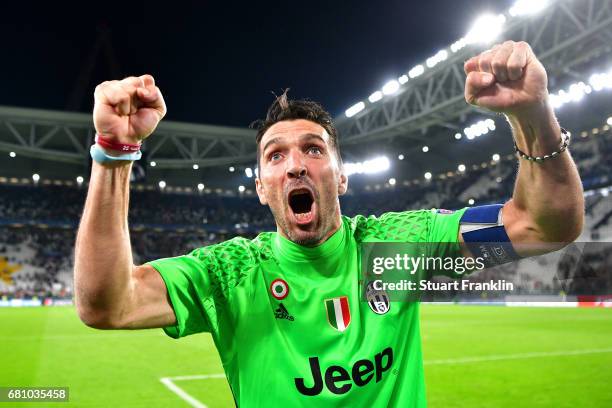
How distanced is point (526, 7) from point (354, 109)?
13.9 metres

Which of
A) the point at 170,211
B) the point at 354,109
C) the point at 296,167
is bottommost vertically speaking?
the point at 296,167

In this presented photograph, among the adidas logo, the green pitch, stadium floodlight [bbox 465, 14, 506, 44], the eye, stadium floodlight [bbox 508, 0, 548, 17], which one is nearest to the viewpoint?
the adidas logo

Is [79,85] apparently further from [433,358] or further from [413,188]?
[433,358]

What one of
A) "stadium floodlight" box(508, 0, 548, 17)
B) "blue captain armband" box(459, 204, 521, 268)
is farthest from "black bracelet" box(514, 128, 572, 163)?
"stadium floodlight" box(508, 0, 548, 17)

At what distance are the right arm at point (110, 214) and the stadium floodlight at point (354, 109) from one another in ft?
101

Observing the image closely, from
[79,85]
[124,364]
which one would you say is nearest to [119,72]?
[79,85]

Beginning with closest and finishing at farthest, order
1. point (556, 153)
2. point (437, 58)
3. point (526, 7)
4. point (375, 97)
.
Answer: point (556, 153) → point (526, 7) → point (437, 58) → point (375, 97)

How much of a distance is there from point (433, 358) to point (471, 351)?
136 centimetres

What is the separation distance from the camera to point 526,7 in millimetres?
19891

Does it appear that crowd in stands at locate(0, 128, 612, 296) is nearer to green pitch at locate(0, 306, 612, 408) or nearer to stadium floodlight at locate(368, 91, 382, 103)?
stadium floodlight at locate(368, 91, 382, 103)

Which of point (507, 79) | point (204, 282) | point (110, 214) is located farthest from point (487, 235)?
point (110, 214)

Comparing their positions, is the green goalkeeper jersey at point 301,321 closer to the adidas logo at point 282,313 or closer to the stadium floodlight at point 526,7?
the adidas logo at point 282,313

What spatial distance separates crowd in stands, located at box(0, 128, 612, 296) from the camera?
40.8 metres

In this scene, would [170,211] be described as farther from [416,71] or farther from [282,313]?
[282,313]
